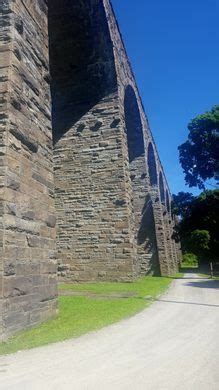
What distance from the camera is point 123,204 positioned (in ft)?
35.4

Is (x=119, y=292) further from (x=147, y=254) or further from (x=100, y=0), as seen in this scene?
(x=100, y=0)

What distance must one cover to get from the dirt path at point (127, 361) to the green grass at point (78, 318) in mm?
256

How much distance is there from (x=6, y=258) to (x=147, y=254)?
12477 millimetres

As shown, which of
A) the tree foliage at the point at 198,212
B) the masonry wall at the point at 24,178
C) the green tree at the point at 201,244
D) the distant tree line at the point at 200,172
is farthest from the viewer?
the green tree at the point at 201,244

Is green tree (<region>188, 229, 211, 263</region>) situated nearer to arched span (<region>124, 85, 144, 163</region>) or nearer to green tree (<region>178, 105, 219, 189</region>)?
green tree (<region>178, 105, 219, 189</region>)

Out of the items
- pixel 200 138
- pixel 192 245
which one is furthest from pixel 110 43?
pixel 192 245

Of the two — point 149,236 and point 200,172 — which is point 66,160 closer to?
point 149,236

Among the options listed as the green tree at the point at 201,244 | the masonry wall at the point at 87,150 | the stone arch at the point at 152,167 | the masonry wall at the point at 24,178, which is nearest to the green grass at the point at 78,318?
the masonry wall at the point at 24,178

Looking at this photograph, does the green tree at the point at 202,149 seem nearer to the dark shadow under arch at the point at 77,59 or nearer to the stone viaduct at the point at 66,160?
the stone viaduct at the point at 66,160

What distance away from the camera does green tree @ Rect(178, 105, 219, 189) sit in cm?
1879

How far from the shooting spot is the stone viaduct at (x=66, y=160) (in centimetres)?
466

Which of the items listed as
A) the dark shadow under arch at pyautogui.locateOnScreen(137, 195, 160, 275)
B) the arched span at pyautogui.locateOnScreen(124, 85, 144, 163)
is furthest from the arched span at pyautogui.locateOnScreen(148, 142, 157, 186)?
the dark shadow under arch at pyautogui.locateOnScreen(137, 195, 160, 275)

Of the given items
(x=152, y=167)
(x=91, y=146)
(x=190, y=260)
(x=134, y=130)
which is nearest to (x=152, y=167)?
(x=152, y=167)

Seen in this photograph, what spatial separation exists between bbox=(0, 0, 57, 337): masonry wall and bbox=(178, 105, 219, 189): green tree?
14.3 meters
